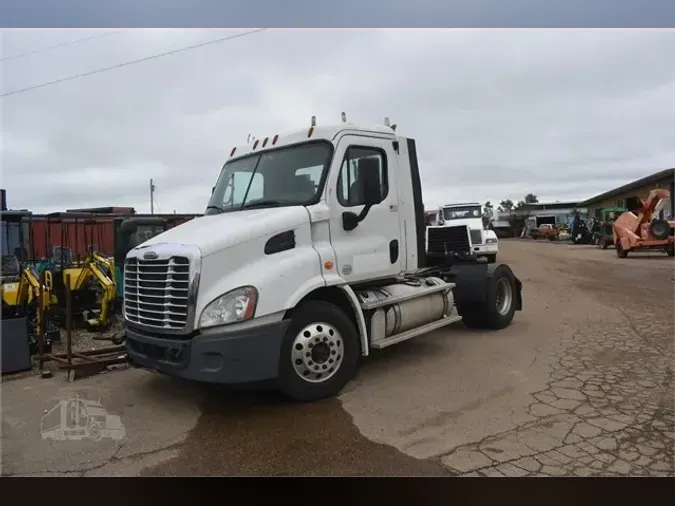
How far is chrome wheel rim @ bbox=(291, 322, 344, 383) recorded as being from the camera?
14.3 ft

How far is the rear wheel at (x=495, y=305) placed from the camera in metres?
7.07

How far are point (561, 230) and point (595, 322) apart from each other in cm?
3640

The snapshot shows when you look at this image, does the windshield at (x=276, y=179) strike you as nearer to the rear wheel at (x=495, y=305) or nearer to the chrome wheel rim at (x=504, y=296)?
the rear wheel at (x=495, y=305)

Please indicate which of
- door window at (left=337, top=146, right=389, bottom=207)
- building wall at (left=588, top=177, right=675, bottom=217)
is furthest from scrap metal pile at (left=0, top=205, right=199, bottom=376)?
building wall at (left=588, top=177, right=675, bottom=217)

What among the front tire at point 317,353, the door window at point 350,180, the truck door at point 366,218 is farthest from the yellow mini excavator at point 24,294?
the door window at point 350,180

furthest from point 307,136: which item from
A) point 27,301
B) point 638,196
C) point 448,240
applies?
point 638,196

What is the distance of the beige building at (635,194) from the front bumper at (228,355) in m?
6.98

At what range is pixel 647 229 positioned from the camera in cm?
1870

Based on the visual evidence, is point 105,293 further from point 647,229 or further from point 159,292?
point 647,229

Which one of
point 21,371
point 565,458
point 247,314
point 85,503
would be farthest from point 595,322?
point 21,371

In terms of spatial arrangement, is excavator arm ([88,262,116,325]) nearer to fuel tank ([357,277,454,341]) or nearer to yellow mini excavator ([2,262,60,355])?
yellow mini excavator ([2,262,60,355])

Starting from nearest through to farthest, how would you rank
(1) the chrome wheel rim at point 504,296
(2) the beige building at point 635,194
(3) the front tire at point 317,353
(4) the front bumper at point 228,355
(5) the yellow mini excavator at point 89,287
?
1. (4) the front bumper at point 228,355
2. (3) the front tire at point 317,353
3. (1) the chrome wheel rim at point 504,296
4. (5) the yellow mini excavator at point 89,287
5. (2) the beige building at point 635,194

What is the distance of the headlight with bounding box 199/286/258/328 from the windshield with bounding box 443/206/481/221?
1369 cm

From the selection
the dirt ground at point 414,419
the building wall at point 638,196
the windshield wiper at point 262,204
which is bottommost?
the dirt ground at point 414,419
